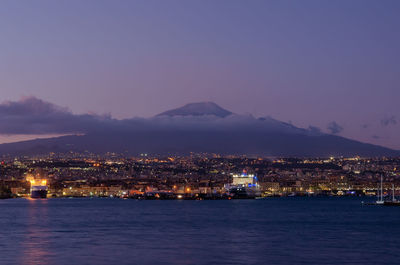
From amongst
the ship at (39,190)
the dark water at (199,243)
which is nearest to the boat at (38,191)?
the ship at (39,190)

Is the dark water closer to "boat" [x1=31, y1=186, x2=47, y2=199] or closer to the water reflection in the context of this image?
the water reflection

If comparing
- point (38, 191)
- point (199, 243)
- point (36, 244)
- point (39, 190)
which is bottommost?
point (36, 244)

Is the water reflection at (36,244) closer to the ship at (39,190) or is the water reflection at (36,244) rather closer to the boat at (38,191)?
the boat at (38,191)

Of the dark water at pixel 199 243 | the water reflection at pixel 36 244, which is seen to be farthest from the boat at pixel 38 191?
the water reflection at pixel 36 244

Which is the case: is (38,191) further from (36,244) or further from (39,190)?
(36,244)

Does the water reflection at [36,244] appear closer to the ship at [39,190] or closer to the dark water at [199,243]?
the dark water at [199,243]

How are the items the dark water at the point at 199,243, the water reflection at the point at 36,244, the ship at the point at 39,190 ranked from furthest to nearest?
1. the ship at the point at 39,190
2. the dark water at the point at 199,243
3. the water reflection at the point at 36,244

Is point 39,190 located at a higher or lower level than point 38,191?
higher

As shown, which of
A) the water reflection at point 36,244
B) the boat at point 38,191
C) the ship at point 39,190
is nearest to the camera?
the water reflection at point 36,244

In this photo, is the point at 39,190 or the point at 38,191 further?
the point at 38,191

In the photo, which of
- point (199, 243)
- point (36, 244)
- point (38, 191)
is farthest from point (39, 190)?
point (199, 243)

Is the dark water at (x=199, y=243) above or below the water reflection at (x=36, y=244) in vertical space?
above

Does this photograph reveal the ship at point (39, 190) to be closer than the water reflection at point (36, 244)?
No

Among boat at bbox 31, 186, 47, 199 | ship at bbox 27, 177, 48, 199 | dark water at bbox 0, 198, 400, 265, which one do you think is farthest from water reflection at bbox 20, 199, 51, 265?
ship at bbox 27, 177, 48, 199
